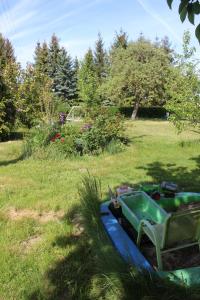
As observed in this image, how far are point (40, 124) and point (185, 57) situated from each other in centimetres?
474

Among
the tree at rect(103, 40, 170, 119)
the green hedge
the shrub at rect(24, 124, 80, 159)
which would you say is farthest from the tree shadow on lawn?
the green hedge

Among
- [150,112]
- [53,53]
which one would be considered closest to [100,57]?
[53,53]

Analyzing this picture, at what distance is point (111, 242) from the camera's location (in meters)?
3.52

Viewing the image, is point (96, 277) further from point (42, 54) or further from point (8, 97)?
point (42, 54)

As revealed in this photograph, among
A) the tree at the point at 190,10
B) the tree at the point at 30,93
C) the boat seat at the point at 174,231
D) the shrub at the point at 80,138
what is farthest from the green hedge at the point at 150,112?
the tree at the point at 190,10

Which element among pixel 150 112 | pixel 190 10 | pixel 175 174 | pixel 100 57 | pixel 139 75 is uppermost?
pixel 100 57

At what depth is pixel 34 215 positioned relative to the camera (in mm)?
5344

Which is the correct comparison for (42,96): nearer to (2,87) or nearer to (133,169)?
(2,87)

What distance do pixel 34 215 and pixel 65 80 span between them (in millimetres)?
33864

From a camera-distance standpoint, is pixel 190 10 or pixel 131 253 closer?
pixel 190 10

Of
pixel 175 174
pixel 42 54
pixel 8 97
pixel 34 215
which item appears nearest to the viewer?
→ pixel 34 215

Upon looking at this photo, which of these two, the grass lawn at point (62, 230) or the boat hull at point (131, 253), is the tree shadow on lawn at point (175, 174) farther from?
the boat hull at point (131, 253)

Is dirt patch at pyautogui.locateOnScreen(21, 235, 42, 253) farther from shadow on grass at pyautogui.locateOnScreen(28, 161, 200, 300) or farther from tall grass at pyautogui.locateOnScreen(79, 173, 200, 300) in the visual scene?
tall grass at pyautogui.locateOnScreen(79, 173, 200, 300)

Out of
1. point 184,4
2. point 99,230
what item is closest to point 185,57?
point 99,230
